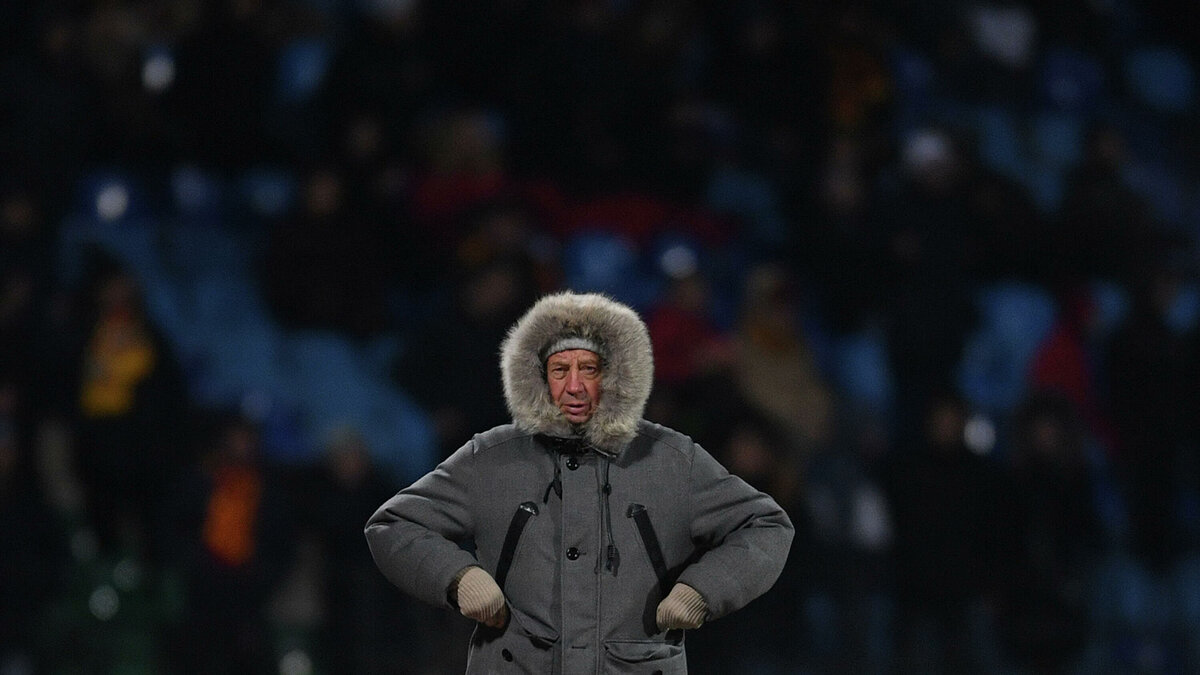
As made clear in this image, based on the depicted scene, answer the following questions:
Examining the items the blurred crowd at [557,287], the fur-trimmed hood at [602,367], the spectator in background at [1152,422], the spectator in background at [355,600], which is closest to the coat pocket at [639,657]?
the fur-trimmed hood at [602,367]

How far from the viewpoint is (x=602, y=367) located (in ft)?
11.0

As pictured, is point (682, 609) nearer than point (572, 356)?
Yes

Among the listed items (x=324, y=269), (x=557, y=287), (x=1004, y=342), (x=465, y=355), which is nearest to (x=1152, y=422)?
(x=1004, y=342)

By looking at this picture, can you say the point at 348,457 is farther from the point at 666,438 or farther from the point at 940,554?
the point at 666,438

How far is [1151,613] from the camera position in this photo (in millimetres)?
7430

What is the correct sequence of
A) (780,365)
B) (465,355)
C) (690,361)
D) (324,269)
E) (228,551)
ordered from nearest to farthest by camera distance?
(228,551) → (465,355) → (324,269) → (690,361) → (780,365)

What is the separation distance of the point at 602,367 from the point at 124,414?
12.6ft

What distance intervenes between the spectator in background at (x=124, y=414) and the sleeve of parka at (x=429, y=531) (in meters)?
3.45

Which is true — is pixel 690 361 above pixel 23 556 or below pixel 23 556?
above

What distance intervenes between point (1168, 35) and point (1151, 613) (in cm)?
325

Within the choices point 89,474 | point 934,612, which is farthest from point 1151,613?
point 89,474

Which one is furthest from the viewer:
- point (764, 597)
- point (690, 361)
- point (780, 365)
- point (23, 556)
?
point (780, 365)

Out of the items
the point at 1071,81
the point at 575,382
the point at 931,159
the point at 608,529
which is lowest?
the point at 608,529

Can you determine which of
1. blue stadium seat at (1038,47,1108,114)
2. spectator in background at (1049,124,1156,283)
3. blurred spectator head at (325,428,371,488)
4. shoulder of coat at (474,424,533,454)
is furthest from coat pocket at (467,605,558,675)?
blue stadium seat at (1038,47,1108,114)
